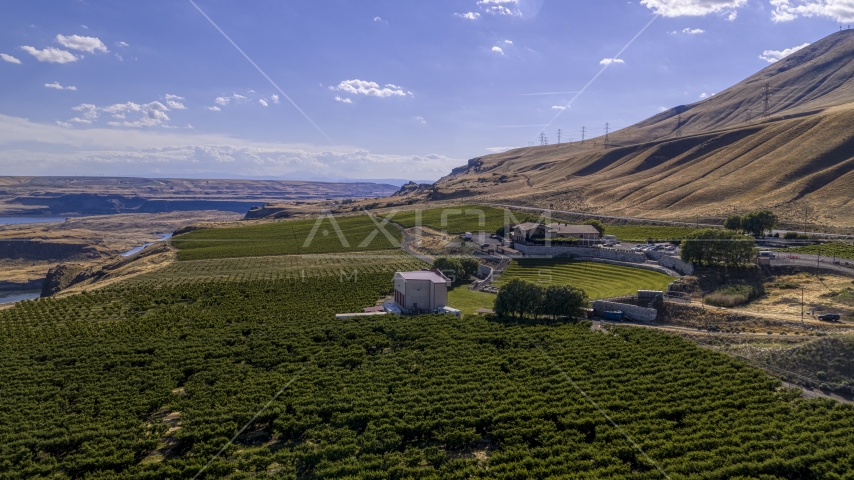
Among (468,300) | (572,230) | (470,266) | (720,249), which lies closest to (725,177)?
(572,230)

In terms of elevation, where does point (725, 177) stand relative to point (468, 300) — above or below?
above

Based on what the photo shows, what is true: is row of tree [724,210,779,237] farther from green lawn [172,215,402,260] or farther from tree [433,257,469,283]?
green lawn [172,215,402,260]

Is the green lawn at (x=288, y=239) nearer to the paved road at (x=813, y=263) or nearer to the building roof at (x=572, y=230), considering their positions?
the building roof at (x=572, y=230)

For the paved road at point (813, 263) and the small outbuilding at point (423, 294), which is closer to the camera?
the small outbuilding at point (423, 294)

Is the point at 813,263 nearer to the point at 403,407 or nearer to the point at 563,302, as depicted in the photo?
the point at 563,302

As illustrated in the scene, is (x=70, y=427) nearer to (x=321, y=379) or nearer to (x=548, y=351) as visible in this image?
(x=321, y=379)

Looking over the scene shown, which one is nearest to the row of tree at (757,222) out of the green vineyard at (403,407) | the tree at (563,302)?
the tree at (563,302)
